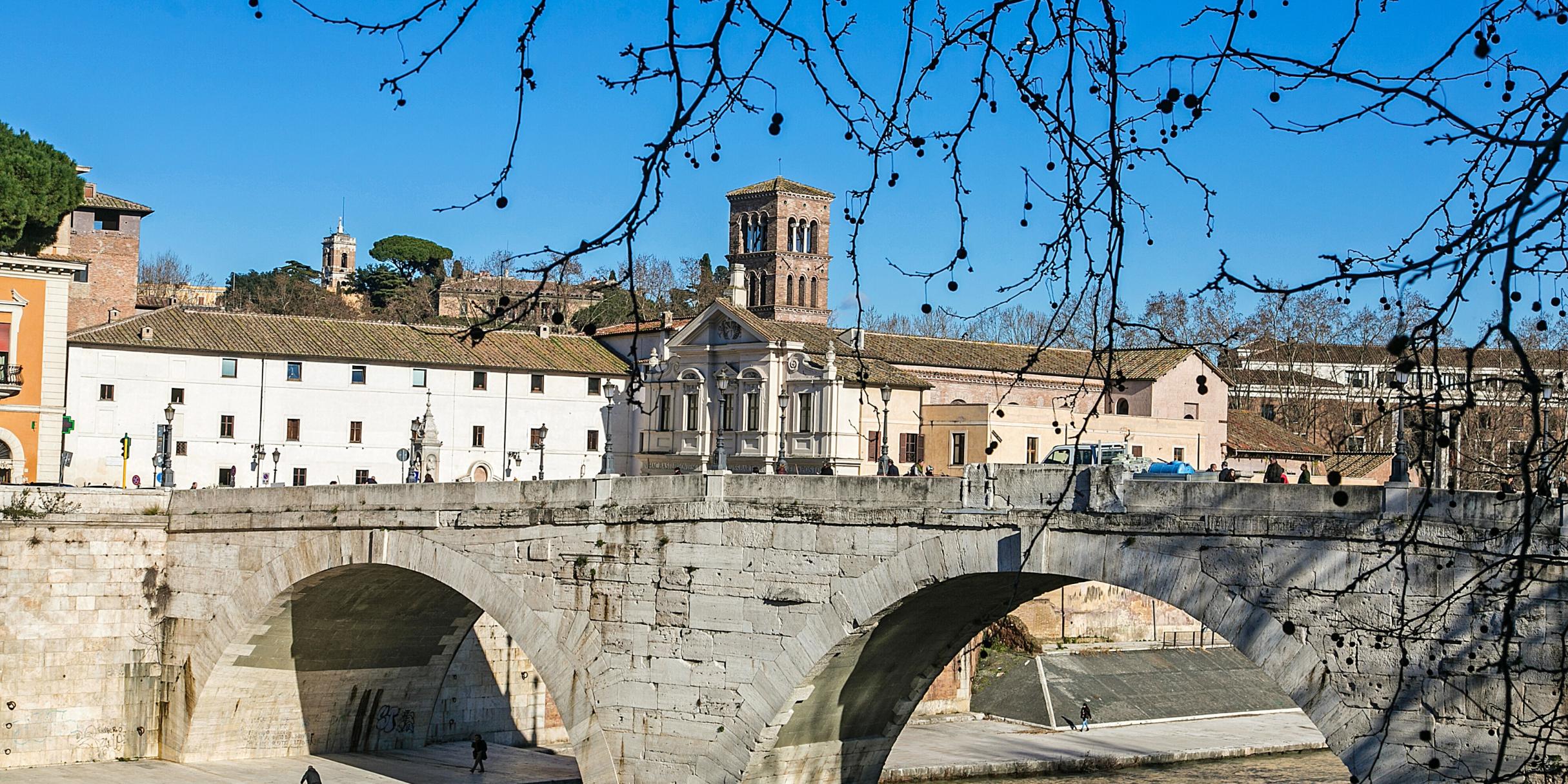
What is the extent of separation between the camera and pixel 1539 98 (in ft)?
12.3

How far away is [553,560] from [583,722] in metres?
1.85

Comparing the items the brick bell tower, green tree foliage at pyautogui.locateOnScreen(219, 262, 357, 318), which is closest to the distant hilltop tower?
green tree foliage at pyautogui.locateOnScreen(219, 262, 357, 318)

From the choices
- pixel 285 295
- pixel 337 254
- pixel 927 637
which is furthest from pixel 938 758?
pixel 337 254

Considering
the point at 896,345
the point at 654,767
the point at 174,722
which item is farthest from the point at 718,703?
the point at 896,345

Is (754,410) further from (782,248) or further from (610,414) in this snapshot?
(782,248)

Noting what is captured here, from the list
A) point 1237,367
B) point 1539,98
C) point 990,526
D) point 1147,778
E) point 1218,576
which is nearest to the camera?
point 1539,98

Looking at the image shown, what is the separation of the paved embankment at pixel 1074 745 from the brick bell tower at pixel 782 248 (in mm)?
21422

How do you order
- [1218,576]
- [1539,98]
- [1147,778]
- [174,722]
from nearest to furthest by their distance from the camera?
[1539,98]
[1218,576]
[174,722]
[1147,778]

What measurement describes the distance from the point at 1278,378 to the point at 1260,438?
9625 mm

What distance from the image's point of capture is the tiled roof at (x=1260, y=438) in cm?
4853

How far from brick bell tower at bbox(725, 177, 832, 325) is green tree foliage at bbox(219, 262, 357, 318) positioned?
70.3 ft

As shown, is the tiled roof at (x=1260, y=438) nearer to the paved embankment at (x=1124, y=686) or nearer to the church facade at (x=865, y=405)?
the church facade at (x=865, y=405)

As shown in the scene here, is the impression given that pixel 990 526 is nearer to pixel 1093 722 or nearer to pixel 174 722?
pixel 174 722

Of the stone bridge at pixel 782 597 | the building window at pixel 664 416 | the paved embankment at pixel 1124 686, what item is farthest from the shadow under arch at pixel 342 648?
the building window at pixel 664 416
